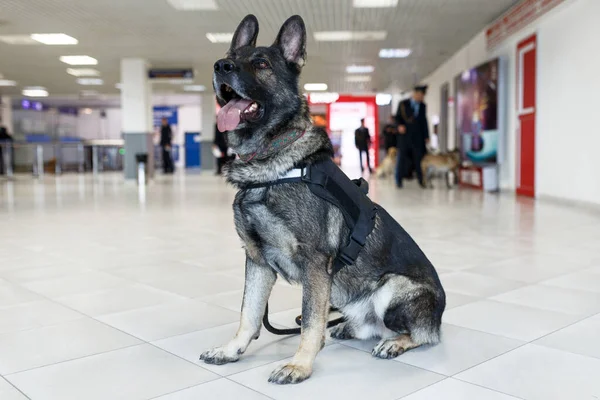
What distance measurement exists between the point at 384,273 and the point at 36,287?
7.82ft

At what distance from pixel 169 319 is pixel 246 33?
4.83 ft

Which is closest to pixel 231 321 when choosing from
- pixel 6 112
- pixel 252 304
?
pixel 252 304

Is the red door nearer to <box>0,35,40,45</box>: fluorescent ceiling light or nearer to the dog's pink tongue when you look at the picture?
the dog's pink tongue

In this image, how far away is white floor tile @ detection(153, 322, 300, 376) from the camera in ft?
7.25

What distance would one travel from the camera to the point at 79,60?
1633 cm

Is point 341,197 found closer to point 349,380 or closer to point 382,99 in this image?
point 349,380

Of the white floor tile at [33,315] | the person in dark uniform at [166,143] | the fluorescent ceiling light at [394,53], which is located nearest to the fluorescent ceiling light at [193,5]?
the fluorescent ceiling light at [394,53]

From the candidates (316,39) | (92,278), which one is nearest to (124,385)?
(92,278)

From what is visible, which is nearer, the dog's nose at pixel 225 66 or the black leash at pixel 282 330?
the dog's nose at pixel 225 66

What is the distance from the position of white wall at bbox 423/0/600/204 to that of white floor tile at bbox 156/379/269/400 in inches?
288

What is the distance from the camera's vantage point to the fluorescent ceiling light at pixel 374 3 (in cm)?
988

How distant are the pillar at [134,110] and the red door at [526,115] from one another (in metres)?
10.2

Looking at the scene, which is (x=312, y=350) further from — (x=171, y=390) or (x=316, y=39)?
(x=316, y=39)

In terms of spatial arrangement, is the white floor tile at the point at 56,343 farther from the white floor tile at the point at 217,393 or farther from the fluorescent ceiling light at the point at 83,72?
the fluorescent ceiling light at the point at 83,72
